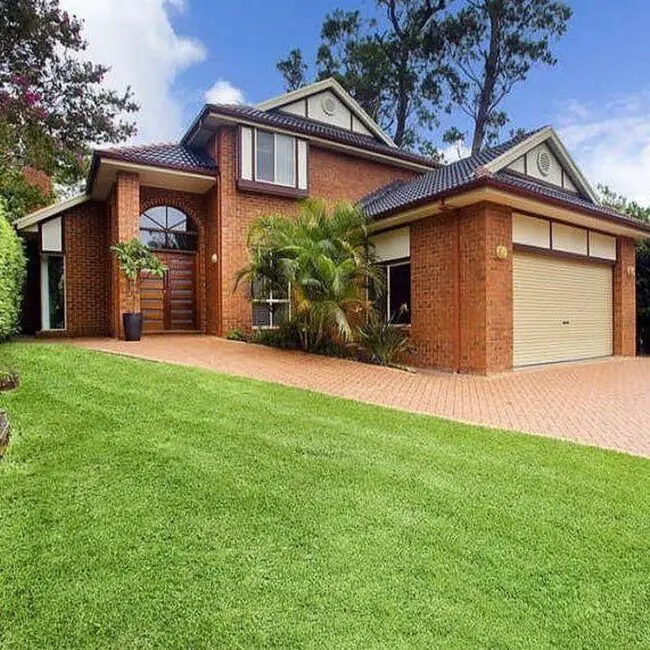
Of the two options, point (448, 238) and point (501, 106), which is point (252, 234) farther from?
point (501, 106)

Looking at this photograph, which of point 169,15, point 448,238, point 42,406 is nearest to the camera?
point 42,406

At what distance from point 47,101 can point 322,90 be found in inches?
381

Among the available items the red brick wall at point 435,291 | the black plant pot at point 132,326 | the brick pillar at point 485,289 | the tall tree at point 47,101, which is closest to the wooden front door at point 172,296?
the black plant pot at point 132,326

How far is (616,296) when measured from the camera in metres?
14.5

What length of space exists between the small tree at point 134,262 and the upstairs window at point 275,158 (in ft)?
12.7

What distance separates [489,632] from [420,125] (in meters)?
31.0

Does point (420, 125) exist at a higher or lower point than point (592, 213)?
higher

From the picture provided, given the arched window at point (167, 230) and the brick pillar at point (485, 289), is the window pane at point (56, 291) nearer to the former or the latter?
the arched window at point (167, 230)

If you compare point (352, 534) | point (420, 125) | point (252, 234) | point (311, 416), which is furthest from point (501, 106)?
point (352, 534)

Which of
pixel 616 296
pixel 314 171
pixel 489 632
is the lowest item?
pixel 489 632

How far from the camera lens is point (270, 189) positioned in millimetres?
14469

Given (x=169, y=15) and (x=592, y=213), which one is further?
(x=169, y=15)

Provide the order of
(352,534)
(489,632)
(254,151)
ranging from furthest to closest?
(254,151) < (352,534) < (489,632)

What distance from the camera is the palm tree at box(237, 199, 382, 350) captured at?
35.3 feet
